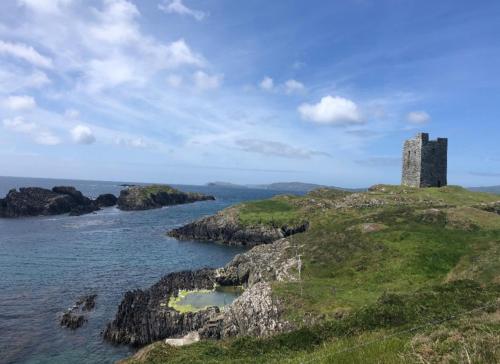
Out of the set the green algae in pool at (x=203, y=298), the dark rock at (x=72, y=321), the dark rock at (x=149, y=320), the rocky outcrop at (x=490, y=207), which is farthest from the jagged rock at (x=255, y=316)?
the rocky outcrop at (x=490, y=207)

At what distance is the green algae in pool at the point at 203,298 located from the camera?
44.0m

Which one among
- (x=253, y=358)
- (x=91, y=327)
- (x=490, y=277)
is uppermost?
(x=490, y=277)

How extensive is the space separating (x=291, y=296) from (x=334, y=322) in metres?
11.0

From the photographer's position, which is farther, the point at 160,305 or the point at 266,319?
the point at 160,305

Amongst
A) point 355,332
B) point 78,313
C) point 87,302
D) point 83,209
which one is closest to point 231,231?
point 87,302

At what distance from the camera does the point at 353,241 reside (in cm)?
4741

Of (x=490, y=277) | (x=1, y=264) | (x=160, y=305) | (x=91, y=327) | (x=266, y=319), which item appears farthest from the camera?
(x=1, y=264)

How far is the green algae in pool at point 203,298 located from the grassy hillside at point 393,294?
9.53 meters

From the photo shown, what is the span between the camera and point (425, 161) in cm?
7950

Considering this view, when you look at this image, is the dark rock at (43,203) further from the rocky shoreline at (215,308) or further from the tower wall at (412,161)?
the tower wall at (412,161)

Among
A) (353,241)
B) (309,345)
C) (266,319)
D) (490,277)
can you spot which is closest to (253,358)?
(309,345)

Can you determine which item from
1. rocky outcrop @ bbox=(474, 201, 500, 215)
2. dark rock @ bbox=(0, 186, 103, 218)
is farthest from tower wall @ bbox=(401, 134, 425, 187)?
dark rock @ bbox=(0, 186, 103, 218)

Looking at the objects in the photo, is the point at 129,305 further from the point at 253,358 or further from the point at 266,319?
the point at 253,358

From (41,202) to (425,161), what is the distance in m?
129
